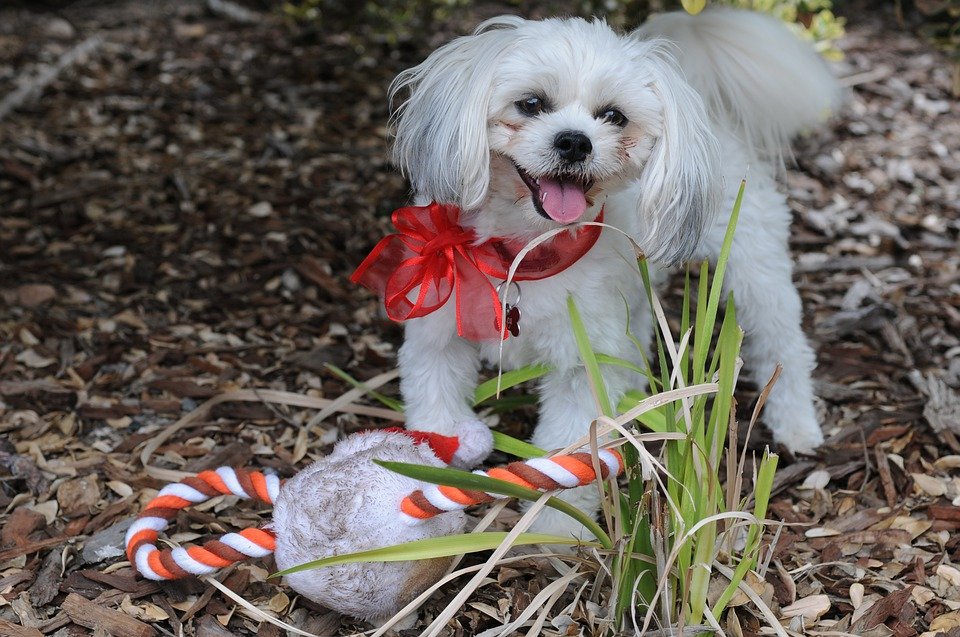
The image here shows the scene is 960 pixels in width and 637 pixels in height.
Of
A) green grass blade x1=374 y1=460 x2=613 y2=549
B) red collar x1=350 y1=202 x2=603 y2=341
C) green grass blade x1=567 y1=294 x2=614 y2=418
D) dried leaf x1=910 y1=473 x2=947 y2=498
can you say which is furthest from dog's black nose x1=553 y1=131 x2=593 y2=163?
dried leaf x1=910 y1=473 x2=947 y2=498

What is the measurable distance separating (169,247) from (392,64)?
2.21 m

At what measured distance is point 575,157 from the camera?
2117 mm

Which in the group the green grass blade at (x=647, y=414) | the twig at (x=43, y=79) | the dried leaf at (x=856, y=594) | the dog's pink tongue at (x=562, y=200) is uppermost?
the dog's pink tongue at (x=562, y=200)

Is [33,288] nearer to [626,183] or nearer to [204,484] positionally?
[204,484]

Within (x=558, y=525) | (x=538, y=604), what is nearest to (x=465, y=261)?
(x=558, y=525)

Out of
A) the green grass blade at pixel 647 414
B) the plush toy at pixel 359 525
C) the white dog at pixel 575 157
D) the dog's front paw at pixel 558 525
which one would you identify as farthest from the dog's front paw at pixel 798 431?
the plush toy at pixel 359 525

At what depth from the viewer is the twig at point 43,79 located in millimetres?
5062

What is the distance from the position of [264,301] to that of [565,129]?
6.01ft

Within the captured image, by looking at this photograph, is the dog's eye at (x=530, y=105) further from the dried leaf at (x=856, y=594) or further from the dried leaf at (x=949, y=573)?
the dried leaf at (x=949, y=573)

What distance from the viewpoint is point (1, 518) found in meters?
2.52

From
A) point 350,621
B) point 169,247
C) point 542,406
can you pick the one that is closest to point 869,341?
point 542,406

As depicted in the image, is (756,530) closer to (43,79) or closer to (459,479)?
(459,479)

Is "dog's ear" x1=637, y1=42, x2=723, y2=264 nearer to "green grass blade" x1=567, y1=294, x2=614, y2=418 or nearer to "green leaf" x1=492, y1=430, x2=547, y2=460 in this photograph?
"green grass blade" x1=567, y1=294, x2=614, y2=418

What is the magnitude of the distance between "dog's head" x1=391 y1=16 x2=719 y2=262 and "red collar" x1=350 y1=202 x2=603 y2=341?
0.32 feet
